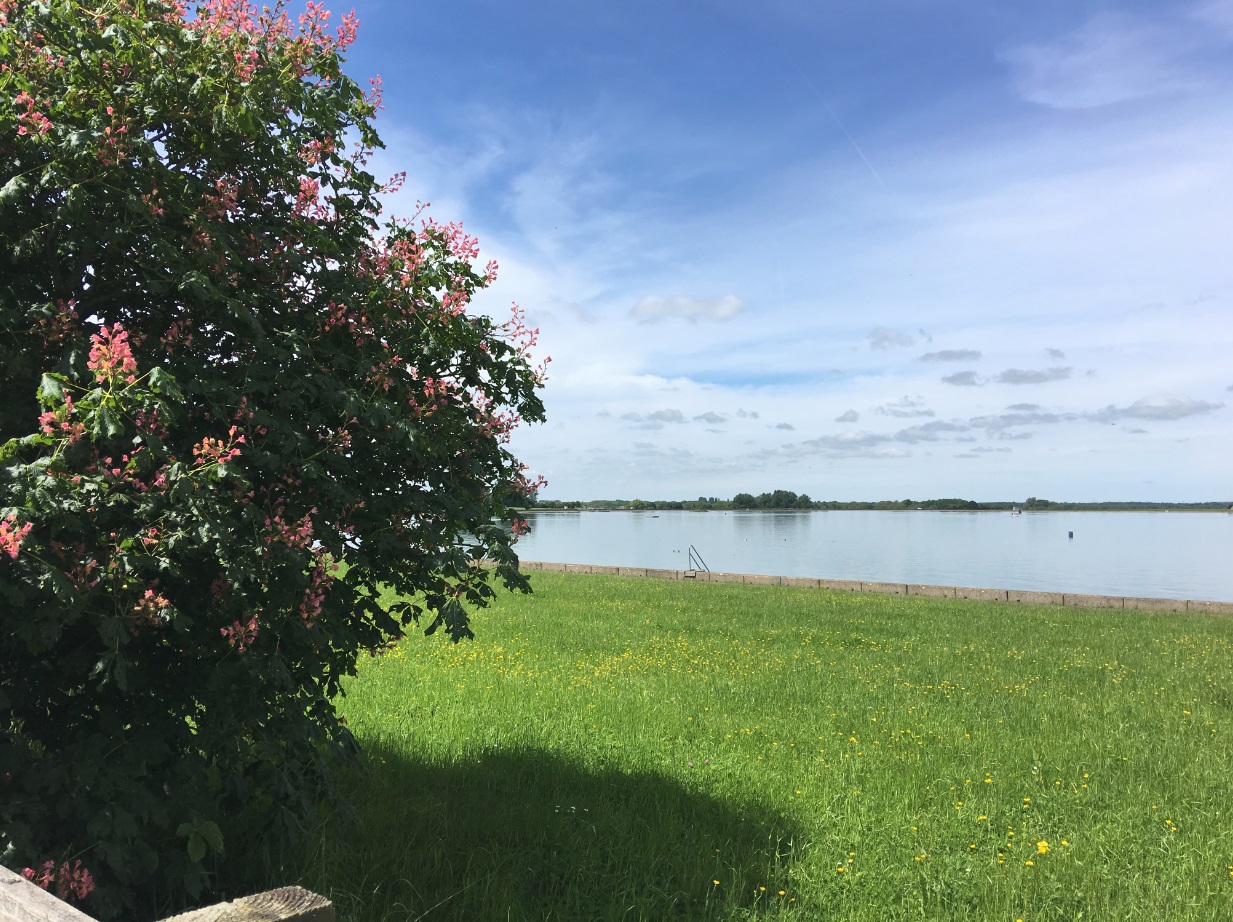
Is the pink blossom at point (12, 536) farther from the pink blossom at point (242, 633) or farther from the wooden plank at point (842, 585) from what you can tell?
the wooden plank at point (842, 585)

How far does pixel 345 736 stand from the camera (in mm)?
4738

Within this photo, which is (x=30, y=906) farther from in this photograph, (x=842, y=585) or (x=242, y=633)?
(x=842, y=585)

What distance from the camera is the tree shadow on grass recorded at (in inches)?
175

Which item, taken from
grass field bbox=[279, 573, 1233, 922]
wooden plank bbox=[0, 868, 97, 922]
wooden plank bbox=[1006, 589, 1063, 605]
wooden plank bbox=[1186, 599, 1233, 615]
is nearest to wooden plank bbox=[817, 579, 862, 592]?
wooden plank bbox=[1006, 589, 1063, 605]

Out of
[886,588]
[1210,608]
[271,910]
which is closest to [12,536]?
[271,910]

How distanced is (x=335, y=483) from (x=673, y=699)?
6.32m

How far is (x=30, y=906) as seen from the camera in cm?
183

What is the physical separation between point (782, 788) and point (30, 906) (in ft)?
18.0

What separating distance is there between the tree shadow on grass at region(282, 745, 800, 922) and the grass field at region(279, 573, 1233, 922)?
2cm

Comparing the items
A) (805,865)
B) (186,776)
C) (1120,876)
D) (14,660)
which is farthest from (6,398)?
(1120,876)

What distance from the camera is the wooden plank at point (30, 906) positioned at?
1762mm

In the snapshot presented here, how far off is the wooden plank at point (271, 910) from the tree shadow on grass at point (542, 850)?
8.10 ft

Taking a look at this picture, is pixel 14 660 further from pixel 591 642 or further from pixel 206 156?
pixel 591 642

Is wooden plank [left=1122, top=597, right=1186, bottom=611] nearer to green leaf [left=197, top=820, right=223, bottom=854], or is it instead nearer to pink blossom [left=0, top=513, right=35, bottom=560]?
green leaf [left=197, top=820, right=223, bottom=854]
